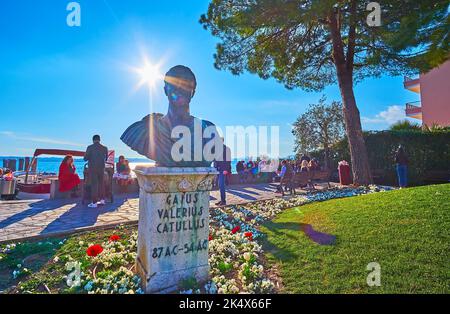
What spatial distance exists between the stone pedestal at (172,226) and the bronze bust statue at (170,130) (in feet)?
0.89

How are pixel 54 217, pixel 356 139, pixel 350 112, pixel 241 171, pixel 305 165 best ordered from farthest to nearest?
1. pixel 241 171
2. pixel 305 165
3. pixel 350 112
4. pixel 356 139
5. pixel 54 217

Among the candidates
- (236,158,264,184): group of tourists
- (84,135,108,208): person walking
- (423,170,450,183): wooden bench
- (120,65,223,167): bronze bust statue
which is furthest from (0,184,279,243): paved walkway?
(423,170,450,183): wooden bench

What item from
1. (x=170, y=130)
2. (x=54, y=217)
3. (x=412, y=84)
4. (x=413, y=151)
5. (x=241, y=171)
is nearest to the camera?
(x=170, y=130)

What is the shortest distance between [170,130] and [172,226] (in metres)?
1.13

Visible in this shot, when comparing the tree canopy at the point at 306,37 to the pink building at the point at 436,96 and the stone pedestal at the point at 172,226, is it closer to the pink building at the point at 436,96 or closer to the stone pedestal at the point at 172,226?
the stone pedestal at the point at 172,226

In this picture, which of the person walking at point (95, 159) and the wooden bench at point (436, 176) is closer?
the person walking at point (95, 159)

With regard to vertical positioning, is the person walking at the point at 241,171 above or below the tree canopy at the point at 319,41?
below

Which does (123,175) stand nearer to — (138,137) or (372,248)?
(138,137)

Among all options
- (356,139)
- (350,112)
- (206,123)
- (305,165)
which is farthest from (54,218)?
(305,165)

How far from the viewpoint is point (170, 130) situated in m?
3.21

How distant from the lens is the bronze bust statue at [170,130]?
3.17m

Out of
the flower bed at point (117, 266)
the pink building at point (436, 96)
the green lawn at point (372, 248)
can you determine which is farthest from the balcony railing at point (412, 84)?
the flower bed at point (117, 266)

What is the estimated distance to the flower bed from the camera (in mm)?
3027

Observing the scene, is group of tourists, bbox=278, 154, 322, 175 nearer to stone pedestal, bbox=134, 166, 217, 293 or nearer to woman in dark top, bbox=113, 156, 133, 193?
woman in dark top, bbox=113, 156, 133, 193
